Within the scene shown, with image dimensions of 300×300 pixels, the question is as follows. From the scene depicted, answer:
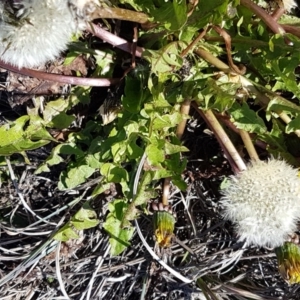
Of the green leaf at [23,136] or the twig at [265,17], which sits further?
the green leaf at [23,136]

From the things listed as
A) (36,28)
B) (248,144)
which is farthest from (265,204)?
(36,28)

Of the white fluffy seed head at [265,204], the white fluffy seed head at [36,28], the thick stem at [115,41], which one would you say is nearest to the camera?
the white fluffy seed head at [36,28]

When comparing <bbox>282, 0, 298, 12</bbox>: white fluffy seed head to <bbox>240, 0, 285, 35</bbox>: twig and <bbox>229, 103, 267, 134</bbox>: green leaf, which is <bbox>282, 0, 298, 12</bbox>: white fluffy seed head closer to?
<bbox>240, 0, 285, 35</bbox>: twig

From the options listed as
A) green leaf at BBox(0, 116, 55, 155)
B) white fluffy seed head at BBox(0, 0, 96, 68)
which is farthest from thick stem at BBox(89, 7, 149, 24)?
green leaf at BBox(0, 116, 55, 155)

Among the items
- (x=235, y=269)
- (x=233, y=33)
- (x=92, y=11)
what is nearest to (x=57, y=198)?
(x=235, y=269)

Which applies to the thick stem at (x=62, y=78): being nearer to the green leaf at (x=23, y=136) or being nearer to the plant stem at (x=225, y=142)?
the green leaf at (x=23, y=136)

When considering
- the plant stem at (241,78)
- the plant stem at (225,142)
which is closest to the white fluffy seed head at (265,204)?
the plant stem at (225,142)

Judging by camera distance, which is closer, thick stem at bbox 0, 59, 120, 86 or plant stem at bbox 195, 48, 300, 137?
thick stem at bbox 0, 59, 120, 86

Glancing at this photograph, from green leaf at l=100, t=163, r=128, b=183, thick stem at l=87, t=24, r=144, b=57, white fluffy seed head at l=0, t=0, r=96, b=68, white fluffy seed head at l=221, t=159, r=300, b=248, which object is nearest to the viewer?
white fluffy seed head at l=0, t=0, r=96, b=68

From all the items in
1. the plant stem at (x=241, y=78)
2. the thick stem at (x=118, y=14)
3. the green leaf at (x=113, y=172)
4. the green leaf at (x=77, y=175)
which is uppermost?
the thick stem at (x=118, y=14)
